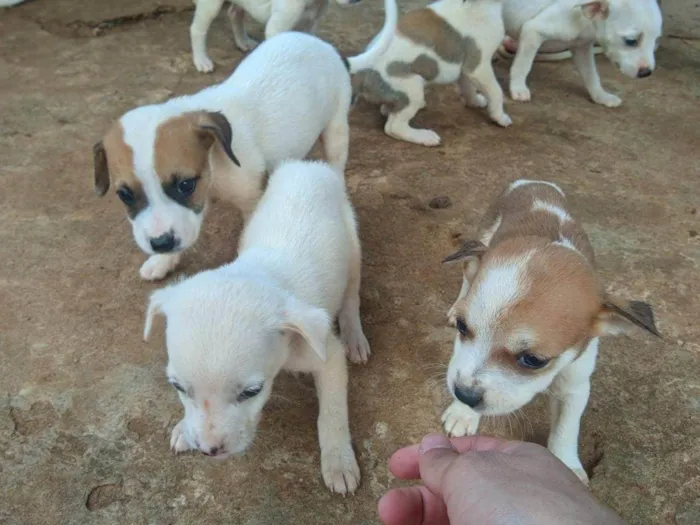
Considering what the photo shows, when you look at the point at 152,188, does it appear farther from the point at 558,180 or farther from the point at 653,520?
the point at 558,180

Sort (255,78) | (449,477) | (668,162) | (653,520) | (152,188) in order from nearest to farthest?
1. (449,477)
2. (653,520)
3. (152,188)
4. (255,78)
5. (668,162)

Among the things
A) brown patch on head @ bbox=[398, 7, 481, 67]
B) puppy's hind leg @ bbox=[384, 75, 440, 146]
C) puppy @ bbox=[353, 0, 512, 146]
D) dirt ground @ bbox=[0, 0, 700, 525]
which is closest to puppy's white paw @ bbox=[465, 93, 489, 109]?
dirt ground @ bbox=[0, 0, 700, 525]

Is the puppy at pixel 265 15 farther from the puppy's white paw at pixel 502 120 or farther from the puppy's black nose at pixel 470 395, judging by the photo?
the puppy's black nose at pixel 470 395

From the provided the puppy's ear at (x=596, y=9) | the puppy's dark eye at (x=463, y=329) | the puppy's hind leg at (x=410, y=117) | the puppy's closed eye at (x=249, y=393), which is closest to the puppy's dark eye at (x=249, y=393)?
the puppy's closed eye at (x=249, y=393)

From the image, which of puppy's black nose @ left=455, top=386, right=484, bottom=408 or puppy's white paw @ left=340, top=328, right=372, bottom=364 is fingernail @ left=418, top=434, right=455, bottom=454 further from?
puppy's white paw @ left=340, top=328, right=372, bottom=364

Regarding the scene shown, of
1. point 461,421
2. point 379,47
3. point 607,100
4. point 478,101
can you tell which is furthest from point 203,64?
point 461,421

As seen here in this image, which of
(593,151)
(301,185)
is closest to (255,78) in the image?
(301,185)
